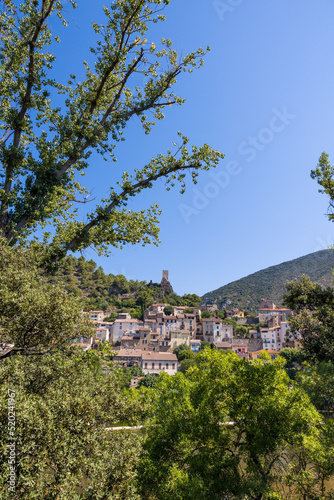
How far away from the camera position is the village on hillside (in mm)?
60737

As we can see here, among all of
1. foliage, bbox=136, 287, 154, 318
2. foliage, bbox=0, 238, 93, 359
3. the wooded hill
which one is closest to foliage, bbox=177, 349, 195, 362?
foliage, bbox=136, 287, 154, 318

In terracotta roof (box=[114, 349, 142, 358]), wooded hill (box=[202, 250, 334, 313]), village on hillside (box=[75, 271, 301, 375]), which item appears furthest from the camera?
wooded hill (box=[202, 250, 334, 313])

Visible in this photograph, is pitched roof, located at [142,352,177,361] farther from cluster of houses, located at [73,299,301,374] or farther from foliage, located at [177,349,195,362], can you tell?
foliage, located at [177,349,195,362]

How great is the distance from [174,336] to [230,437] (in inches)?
2612

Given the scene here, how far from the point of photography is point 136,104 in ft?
25.7

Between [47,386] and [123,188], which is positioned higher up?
[123,188]

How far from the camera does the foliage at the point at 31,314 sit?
197 inches

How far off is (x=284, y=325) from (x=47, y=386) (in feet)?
268

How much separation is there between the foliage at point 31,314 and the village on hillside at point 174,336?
56586mm

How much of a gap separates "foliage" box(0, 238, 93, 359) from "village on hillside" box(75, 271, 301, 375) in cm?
5659

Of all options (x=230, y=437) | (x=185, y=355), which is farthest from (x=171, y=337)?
(x=230, y=437)

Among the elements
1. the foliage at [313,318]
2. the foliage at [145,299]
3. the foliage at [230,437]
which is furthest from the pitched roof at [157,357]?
the foliage at [230,437]

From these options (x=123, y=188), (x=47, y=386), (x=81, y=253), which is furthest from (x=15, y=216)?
(x=47, y=386)

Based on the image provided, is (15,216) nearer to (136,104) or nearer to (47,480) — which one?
(136,104)
